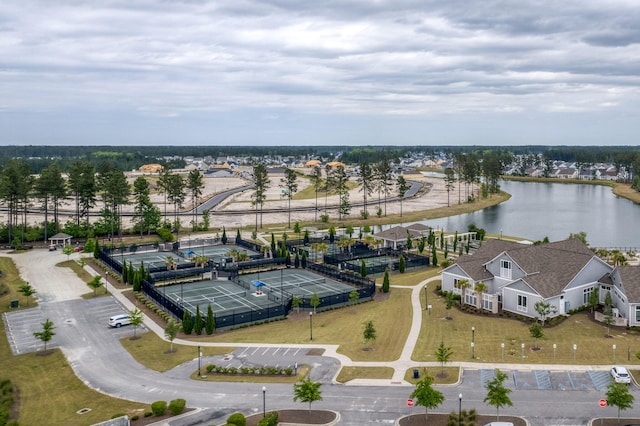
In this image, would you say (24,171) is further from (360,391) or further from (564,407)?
(564,407)

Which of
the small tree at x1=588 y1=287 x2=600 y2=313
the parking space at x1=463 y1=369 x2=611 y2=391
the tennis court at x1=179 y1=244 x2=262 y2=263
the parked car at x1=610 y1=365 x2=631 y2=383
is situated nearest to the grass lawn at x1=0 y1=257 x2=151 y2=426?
the parking space at x1=463 y1=369 x2=611 y2=391

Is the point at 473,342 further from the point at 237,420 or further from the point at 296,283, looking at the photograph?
the point at 296,283

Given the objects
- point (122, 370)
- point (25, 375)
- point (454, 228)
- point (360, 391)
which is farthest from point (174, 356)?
point (454, 228)

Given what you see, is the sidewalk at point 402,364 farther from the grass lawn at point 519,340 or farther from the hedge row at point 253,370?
the hedge row at point 253,370

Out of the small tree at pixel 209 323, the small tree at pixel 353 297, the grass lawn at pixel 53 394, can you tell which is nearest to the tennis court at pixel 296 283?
the small tree at pixel 353 297

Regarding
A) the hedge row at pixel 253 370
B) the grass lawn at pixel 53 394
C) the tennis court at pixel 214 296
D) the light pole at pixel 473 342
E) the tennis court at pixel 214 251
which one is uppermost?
the tennis court at pixel 214 251

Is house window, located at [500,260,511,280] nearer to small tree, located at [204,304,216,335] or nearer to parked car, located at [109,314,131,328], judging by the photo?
small tree, located at [204,304,216,335]
